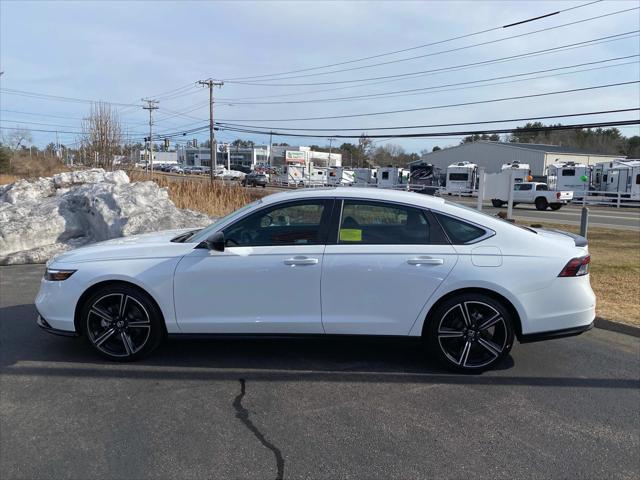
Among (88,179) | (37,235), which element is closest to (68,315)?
(37,235)

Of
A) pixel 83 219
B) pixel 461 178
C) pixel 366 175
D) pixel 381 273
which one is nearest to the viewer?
pixel 381 273

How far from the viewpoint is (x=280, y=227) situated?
15.0ft

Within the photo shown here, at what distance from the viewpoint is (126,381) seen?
13.7ft

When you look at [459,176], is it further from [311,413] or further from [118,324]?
[311,413]

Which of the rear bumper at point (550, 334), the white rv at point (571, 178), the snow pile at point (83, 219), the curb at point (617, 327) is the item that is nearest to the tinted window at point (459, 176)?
the white rv at point (571, 178)

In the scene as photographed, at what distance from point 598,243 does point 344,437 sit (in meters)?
12.8

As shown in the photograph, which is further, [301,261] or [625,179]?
[625,179]

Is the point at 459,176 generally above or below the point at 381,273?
above

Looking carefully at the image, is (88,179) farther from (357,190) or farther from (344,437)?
(344,437)

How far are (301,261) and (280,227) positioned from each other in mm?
475

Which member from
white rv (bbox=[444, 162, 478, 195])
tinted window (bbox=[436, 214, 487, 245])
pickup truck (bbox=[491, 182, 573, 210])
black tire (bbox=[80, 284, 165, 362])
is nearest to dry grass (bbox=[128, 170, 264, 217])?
black tire (bbox=[80, 284, 165, 362])

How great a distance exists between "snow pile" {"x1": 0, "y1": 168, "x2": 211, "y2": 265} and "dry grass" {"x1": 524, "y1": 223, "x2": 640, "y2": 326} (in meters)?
8.05

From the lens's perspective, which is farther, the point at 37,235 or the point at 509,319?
the point at 37,235

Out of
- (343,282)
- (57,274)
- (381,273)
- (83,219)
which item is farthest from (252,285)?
(83,219)
